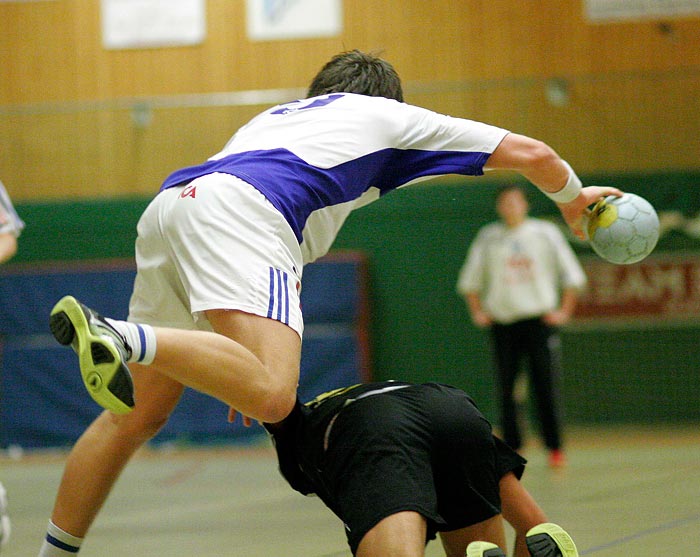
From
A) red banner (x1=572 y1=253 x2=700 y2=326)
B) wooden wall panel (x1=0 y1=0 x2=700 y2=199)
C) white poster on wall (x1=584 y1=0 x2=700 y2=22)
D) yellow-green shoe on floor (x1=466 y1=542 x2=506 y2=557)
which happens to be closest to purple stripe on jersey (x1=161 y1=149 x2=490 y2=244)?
yellow-green shoe on floor (x1=466 y1=542 x2=506 y2=557)

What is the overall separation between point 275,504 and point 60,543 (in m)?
2.59

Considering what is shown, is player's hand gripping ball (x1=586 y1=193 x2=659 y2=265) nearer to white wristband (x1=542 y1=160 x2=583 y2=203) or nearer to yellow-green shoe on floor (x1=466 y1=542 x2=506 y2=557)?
white wristband (x1=542 y1=160 x2=583 y2=203)

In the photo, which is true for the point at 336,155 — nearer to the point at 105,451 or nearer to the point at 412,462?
the point at 412,462

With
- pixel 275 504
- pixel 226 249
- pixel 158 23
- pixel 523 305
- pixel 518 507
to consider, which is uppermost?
pixel 158 23

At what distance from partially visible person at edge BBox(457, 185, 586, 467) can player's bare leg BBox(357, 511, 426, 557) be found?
16.1ft

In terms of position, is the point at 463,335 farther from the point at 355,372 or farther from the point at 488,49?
the point at 488,49

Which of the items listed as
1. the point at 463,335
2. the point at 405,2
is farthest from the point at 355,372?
the point at 405,2

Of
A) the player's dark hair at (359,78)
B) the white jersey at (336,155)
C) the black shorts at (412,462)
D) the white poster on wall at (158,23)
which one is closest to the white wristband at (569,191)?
the white jersey at (336,155)

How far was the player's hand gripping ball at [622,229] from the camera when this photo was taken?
12.2 feet

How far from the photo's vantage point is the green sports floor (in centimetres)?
450

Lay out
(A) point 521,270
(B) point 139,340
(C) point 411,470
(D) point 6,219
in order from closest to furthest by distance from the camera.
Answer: (B) point 139,340, (C) point 411,470, (D) point 6,219, (A) point 521,270

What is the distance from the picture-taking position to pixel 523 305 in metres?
7.72

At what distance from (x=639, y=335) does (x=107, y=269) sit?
5.01 metres

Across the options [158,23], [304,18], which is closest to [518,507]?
[304,18]
